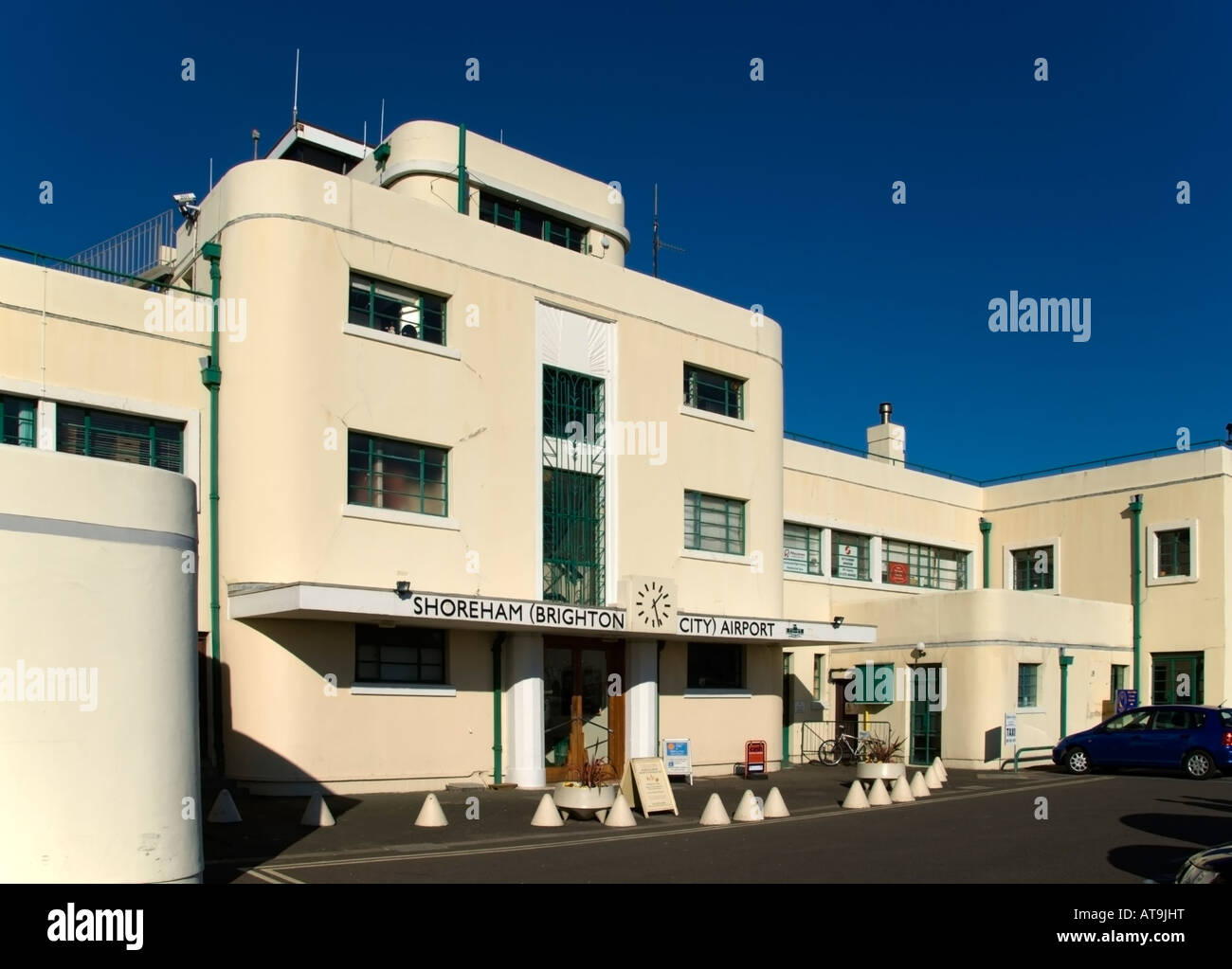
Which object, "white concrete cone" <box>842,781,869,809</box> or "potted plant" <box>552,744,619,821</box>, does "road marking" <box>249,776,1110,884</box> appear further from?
"potted plant" <box>552,744,619,821</box>

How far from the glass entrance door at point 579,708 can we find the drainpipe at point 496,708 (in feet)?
3.16

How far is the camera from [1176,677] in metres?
31.2

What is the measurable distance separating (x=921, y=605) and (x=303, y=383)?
16186mm

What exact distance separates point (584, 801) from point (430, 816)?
2184 millimetres

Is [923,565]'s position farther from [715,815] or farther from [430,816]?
[430,816]

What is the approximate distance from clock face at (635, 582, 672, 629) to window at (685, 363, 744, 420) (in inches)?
172

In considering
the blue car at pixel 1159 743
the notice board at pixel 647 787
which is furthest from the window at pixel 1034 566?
the notice board at pixel 647 787

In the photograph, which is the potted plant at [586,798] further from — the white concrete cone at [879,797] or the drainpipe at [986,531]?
the drainpipe at [986,531]

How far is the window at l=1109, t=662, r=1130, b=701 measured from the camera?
3148 centimetres

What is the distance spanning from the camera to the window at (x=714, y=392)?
24766mm

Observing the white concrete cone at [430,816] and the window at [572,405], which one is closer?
the white concrete cone at [430,816]

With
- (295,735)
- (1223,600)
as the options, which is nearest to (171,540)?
(295,735)

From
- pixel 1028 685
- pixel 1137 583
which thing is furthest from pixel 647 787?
pixel 1137 583

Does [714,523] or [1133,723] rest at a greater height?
[714,523]
